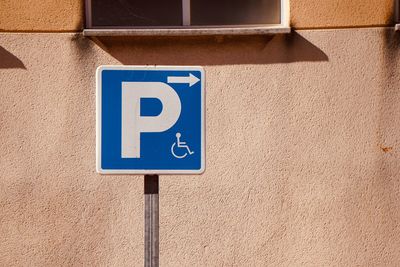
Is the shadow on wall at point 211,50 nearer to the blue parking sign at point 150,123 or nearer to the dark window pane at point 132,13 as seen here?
the dark window pane at point 132,13

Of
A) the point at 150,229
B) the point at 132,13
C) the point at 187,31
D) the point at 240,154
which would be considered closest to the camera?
the point at 150,229

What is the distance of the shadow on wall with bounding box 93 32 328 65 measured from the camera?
5.29m

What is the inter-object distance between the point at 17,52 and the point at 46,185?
1.04 m

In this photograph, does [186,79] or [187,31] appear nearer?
[186,79]

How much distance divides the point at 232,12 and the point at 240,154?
1129 mm

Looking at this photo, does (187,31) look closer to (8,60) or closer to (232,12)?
(232,12)

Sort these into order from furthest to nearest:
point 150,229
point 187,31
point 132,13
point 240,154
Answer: point 132,13, point 240,154, point 187,31, point 150,229

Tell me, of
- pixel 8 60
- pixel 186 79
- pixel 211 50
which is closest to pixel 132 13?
pixel 211 50

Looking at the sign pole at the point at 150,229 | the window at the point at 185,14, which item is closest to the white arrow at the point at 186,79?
the sign pole at the point at 150,229

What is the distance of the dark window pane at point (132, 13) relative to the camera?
5441 mm

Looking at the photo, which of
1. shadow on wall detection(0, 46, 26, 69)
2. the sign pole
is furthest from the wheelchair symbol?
shadow on wall detection(0, 46, 26, 69)

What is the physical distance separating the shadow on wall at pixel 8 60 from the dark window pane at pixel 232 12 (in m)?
1.39

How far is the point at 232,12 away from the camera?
549cm

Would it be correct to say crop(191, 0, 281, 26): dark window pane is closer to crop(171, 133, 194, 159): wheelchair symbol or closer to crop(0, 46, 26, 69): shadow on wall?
crop(0, 46, 26, 69): shadow on wall
